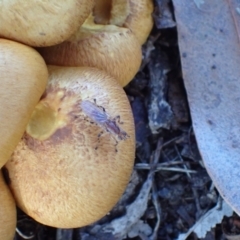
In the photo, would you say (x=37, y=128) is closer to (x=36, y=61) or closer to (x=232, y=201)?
(x=36, y=61)

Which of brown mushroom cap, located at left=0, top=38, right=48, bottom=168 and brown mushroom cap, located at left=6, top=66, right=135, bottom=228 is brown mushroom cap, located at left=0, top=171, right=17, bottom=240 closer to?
brown mushroom cap, located at left=6, top=66, right=135, bottom=228

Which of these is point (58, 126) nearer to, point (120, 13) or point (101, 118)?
point (101, 118)

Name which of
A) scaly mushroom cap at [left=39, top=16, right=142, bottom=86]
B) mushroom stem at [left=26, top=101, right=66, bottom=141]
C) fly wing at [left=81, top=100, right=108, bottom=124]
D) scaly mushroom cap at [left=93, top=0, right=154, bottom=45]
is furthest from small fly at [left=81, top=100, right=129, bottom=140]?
scaly mushroom cap at [left=93, top=0, right=154, bottom=45]

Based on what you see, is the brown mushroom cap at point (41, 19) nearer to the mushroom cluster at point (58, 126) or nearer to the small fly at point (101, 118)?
the mushroom cluster at point (58, 126)

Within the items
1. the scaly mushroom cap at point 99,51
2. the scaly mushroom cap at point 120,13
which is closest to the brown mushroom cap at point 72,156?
the scaly mushroom cap at point 99,51

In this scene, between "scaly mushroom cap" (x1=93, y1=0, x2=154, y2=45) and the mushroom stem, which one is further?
"scaly mushroom cap" (x1=93, y1=0, x2=154, y2=45)

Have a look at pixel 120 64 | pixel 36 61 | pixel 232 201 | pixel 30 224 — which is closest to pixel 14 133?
pixel 36 61
